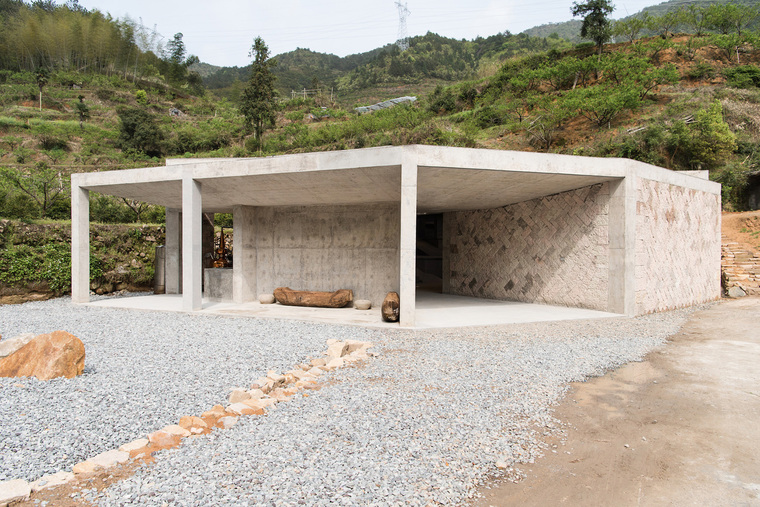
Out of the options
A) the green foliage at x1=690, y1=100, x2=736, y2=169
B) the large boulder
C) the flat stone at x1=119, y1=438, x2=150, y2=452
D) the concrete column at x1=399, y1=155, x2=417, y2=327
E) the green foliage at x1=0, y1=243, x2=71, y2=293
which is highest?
the green foliage at x1=690, y1=100, x2=736, y2=169

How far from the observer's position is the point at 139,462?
2451mm

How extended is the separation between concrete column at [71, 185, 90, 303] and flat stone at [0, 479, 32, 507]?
358 inches

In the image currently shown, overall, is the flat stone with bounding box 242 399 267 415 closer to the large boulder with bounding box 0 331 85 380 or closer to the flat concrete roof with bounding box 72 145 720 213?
the large boulder with bounding box 0 331 85 380

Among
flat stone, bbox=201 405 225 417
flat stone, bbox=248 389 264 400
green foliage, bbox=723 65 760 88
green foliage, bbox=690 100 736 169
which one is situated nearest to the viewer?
flat stone, bbox=201 405 225 417

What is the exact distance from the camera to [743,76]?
2470 cm

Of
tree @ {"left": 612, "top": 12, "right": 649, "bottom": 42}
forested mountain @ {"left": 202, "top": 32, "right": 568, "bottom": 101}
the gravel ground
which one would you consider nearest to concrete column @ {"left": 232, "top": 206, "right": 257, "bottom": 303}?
the gravel ground

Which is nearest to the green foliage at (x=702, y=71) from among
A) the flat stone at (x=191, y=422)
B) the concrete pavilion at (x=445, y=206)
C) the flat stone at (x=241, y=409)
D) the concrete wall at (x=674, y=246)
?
the concrete wall at (x=674, y=246)

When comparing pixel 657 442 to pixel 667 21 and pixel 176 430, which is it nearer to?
pixel 176 430

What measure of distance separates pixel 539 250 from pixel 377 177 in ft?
15.2

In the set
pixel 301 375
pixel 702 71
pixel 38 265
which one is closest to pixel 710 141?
pixel 702 71

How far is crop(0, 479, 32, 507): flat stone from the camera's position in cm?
200

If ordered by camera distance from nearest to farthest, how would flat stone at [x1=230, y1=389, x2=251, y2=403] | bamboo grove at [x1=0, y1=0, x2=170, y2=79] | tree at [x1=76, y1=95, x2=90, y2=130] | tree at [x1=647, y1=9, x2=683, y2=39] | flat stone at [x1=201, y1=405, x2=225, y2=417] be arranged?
flat stone at [x1=201, y1=405, x2=225, y2=417]
flat stone at [x1=230, y1=389, x2=251, y2=403]
tree at [x1=647, y1=9, x2=683, y2=39]
tree at [x1=76, y1=95, x2=90, y2=130]
bamboo grove at [x1=0, y1=0, x2=170, y2=79]

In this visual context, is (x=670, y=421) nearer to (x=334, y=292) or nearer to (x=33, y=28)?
(x=334, y=292)

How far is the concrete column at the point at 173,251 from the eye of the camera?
11.5m
